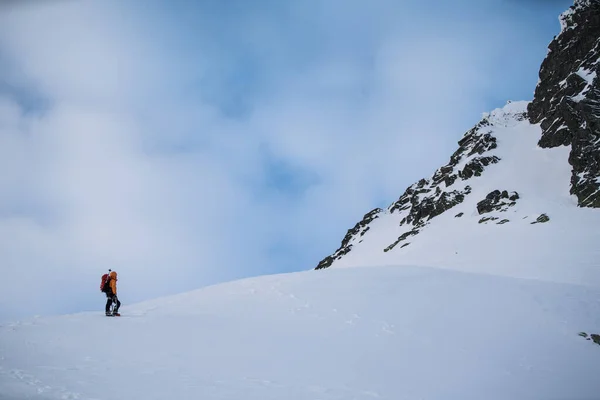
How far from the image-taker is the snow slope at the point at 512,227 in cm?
2459

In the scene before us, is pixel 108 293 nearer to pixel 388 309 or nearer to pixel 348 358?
pixel 348 358

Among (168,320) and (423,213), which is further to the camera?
(423,213)

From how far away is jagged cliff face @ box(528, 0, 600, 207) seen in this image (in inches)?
1613

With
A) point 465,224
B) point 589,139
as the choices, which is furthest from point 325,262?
point 589,139

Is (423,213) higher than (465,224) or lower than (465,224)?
higher

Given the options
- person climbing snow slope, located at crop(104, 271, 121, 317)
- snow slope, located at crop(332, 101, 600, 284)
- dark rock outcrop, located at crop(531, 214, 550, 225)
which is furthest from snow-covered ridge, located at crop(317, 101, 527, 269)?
person climbing snow slope, located at crop(104, 271, 121, 317)

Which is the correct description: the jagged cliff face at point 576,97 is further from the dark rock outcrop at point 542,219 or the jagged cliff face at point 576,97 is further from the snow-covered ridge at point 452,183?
the snow-covered ridge at point 452,183

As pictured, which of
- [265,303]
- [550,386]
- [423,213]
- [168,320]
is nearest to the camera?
[550,386]

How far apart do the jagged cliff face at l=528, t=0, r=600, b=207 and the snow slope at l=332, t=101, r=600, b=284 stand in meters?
2.38

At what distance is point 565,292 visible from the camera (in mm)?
15352

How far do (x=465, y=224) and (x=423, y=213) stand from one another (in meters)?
15.5

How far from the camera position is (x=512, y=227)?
39750 millimetres

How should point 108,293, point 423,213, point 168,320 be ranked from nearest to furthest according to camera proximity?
point 168,320
point 108,293
point 423,213

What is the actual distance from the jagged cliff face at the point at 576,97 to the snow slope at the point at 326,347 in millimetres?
32634
